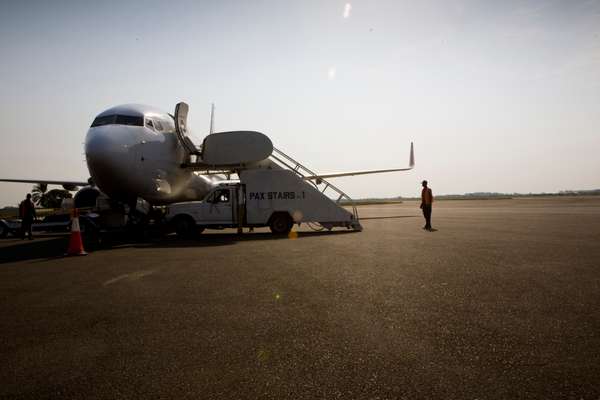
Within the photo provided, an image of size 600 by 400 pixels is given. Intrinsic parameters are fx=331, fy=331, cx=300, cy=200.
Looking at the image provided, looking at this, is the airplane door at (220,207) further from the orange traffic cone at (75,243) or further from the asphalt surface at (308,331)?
the asphalt surface at (308,331)

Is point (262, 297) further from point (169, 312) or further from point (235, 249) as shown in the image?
point (235, 249)

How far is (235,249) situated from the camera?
28.8 feet

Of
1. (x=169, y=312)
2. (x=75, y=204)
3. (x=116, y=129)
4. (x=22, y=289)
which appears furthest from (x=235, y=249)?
(x=75, y=204)

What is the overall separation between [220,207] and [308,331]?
10147mm

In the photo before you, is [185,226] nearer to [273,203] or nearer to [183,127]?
[273,203]

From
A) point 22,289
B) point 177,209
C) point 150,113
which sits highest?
point 150,113

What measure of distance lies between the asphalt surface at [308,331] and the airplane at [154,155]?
495cm

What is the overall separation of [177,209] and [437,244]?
903cm

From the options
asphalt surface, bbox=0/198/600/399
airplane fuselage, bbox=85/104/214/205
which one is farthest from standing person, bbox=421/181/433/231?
airplane fuselage, bbox=85/104/214/205

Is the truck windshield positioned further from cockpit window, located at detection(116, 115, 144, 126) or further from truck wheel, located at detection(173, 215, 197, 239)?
cockpit window, located at detection(116, 115, 144, 126)

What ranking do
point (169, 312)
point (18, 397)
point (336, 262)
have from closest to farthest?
point (18, 397), point (169, 312), point (336, 262)

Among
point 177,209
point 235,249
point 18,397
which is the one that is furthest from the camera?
point 177,209

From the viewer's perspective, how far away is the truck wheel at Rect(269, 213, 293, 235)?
42.8 ft

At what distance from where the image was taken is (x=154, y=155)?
1200cm
